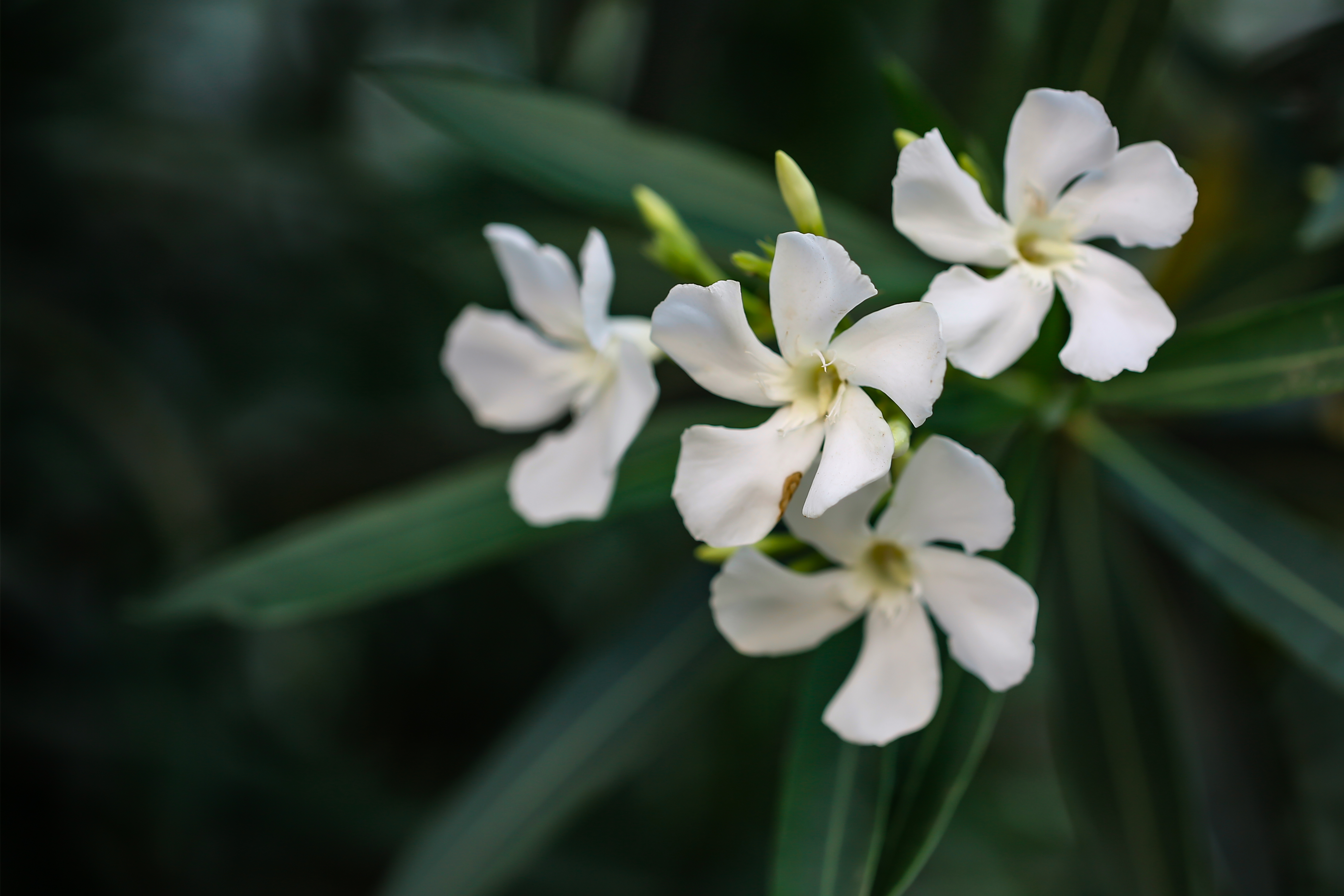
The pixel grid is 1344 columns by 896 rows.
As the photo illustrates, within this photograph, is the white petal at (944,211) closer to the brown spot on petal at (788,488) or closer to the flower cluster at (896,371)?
the flower cluster at (896,371)

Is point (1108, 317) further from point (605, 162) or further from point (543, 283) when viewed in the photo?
point (605, 162)

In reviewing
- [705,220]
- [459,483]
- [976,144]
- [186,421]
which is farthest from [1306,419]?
[186,421]

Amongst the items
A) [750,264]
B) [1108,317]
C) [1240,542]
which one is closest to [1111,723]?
[1240,542]

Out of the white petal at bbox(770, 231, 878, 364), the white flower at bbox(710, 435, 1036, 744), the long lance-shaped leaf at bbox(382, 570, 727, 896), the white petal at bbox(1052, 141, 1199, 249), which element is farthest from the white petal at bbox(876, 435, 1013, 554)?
the long lance-shaped leaf at bbox(382, 570, 727, 896)

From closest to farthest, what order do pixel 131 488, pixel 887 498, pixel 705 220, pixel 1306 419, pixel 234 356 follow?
pixel 887 498 → pixel 705 220 → pixel 1306 419 → pixel 131 488 → pixel 234 356

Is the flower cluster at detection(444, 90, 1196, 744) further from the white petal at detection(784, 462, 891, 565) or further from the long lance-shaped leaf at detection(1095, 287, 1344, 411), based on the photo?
the long lance-shaped leaf at detection(1095, 287, 1344, 411)

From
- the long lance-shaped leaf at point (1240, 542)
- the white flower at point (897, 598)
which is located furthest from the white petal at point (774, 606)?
the long lance-shaped leaf at point (1240, 542)

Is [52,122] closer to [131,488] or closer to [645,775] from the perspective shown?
[131,488]
